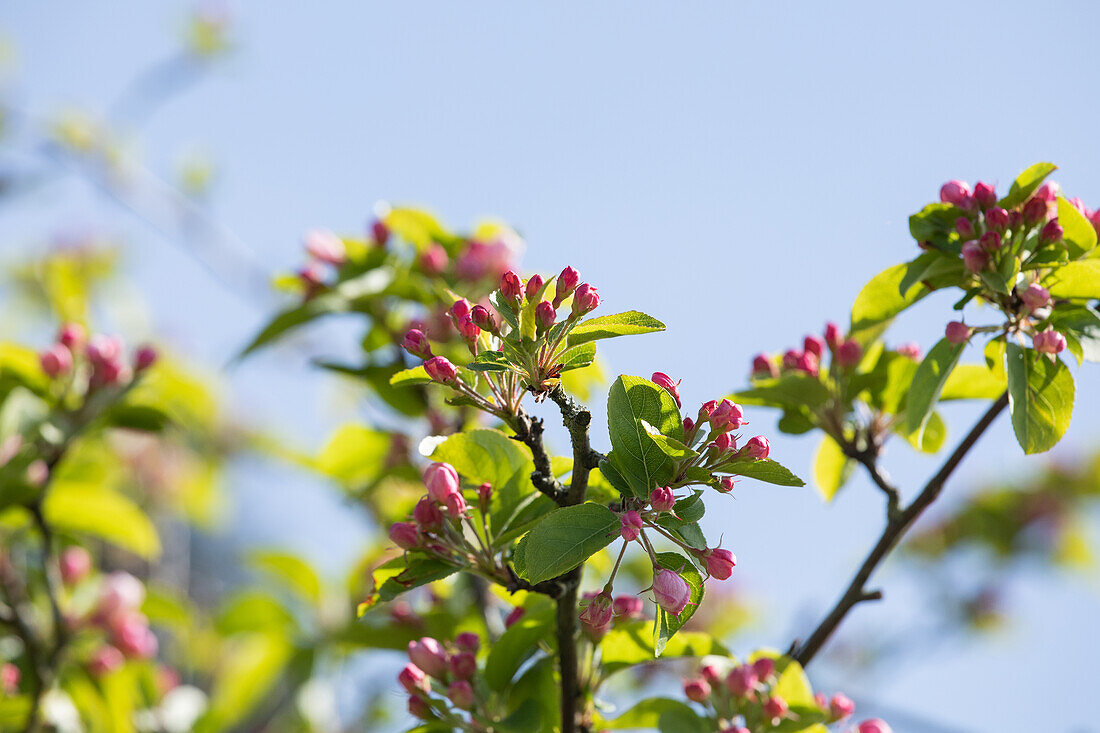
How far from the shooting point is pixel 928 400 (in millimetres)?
1325

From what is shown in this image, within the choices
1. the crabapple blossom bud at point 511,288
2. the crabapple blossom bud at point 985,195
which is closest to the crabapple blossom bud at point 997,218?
the crabapple blossom bud at point 985,195

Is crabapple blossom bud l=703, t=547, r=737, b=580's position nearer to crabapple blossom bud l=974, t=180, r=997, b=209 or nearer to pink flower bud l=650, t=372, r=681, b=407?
pink flower bud l=650, t=372, r=681, b=407

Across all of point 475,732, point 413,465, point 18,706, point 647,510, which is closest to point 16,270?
point 18,706

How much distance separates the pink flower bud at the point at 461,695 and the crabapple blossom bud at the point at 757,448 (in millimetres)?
516

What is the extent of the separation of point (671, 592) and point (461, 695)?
1.30 ft

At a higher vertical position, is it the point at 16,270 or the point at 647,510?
the point at 647,510

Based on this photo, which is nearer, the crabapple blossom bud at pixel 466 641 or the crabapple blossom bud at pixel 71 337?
the crabapple blossom bud at pixel 466 641

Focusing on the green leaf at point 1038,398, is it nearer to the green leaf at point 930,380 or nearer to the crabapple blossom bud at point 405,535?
the green leaf at point 930,380

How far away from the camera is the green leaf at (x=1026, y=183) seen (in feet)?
4.35

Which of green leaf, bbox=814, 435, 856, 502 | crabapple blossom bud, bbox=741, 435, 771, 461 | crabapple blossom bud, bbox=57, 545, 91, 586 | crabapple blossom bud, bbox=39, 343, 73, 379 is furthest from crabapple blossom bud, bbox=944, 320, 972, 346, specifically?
crabapple blossom bud, bbox=57, 545, 91, 586

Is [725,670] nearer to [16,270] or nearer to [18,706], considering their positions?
[18,706]

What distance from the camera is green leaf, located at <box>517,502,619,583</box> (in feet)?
3.13

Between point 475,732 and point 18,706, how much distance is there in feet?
4.02

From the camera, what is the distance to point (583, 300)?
1051 millimetres
